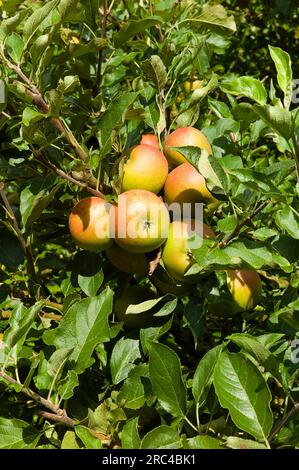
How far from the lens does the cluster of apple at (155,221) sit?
108 centimetres

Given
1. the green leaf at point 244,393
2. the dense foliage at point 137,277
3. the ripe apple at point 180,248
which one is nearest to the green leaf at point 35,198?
the dense foliage at point 137,277

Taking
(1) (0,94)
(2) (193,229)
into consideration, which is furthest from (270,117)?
(1) (0,94)

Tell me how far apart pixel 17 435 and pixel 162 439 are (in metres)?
0.25

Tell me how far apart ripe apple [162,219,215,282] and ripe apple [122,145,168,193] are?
0.26 ft

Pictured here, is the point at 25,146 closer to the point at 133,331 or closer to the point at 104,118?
the point at 104,118

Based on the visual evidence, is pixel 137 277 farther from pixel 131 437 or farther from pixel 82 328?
pixel 131 437

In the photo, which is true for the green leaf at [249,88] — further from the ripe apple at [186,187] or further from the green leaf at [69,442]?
the green leaf at [69,442]

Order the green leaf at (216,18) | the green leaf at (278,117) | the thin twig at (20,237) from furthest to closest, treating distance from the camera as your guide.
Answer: the green leaf at (216,18)
the thin twig at (20,237)
the green leaf at (278,117)

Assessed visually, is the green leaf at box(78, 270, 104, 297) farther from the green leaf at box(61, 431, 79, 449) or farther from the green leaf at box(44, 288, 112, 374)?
the green leaf at box(61, 431, 79, 449)

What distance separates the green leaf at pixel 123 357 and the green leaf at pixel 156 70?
49cm

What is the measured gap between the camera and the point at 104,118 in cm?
113

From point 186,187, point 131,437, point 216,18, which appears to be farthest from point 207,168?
point 216,18

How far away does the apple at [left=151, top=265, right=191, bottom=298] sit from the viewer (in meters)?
1.18

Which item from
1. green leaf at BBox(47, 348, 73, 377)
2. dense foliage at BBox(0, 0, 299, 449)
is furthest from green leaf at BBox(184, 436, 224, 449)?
green leaf at BBox(47, 348, 73, 377)
